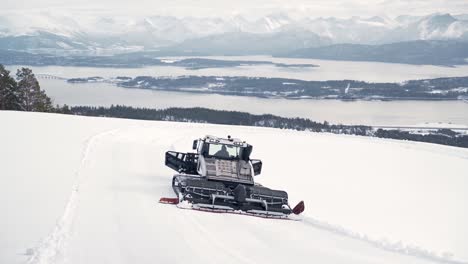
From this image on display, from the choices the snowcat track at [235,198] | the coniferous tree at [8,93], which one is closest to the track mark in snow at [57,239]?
the snowcat track at [235,198]

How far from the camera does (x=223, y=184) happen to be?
1562 cm

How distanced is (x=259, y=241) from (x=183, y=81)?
150858 mm

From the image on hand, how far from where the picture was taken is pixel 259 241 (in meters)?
11.7

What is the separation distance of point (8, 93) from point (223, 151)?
1728 inches

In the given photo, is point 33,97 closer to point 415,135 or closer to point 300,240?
point 415,135

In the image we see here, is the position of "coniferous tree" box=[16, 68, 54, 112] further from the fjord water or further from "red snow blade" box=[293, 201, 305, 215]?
"red snow blade" box=[293, 201, 305, 215]

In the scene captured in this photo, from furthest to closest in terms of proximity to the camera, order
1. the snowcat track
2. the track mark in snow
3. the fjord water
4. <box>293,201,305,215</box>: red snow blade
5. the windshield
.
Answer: the fjord water, the windshield, <box>293,201,305,215</box>: red snow blade, the snowcat track, the track mark in snow

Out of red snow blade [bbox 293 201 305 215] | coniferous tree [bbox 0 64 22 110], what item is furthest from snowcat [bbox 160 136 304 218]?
coniferous tree [bbox 0 64 22 110]

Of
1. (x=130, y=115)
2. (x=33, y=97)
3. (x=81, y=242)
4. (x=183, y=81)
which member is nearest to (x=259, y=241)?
(x=81, y=242)

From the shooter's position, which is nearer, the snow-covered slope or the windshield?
the snow-covered slope

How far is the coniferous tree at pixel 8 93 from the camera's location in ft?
181

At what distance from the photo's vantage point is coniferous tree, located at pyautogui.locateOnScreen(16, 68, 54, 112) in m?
56.2

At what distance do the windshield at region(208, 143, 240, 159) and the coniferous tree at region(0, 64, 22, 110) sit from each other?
42.7 metres

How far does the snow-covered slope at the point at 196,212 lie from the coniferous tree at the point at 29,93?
2583 cm
